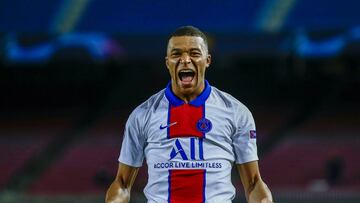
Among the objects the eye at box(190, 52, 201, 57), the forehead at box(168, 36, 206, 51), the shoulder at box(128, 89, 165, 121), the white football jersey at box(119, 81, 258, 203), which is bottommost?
the white football jersey at box(119, 81, 258, 203)

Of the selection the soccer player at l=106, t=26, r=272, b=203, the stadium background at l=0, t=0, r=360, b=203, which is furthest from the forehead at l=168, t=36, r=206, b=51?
the stadium background at l=0, t=0, r=360, b=203

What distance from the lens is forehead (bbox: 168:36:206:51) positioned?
3551 mm

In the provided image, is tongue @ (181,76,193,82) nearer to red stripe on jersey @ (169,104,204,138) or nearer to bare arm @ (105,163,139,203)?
red stripe on jersey @ (169,104,204,138)

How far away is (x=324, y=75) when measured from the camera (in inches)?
540

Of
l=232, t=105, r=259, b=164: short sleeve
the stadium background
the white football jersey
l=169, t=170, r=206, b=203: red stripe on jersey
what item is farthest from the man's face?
the stadium background

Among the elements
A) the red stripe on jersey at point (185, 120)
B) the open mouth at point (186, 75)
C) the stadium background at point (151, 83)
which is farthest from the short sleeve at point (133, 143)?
the stadium background at point (151, 83)

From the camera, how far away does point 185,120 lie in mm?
3592

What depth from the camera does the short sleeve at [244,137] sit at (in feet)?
11.8

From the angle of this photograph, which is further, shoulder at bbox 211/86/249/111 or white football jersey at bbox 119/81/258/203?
shoulder at bbox 211/86/249/111

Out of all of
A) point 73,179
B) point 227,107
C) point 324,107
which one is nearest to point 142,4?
point 73,179

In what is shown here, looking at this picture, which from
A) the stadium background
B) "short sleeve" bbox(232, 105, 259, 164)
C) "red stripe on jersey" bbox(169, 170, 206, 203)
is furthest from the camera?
the stadium background

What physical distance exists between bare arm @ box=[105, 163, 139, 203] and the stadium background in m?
5.21

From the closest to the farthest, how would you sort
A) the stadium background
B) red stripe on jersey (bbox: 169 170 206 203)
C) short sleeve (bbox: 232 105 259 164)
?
red stripe on jersey (bbox: 169 170 206 203) < short sleeve (bbox: 232 105 259 164) < the stadium background

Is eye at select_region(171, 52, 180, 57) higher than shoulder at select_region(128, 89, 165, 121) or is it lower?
higher
